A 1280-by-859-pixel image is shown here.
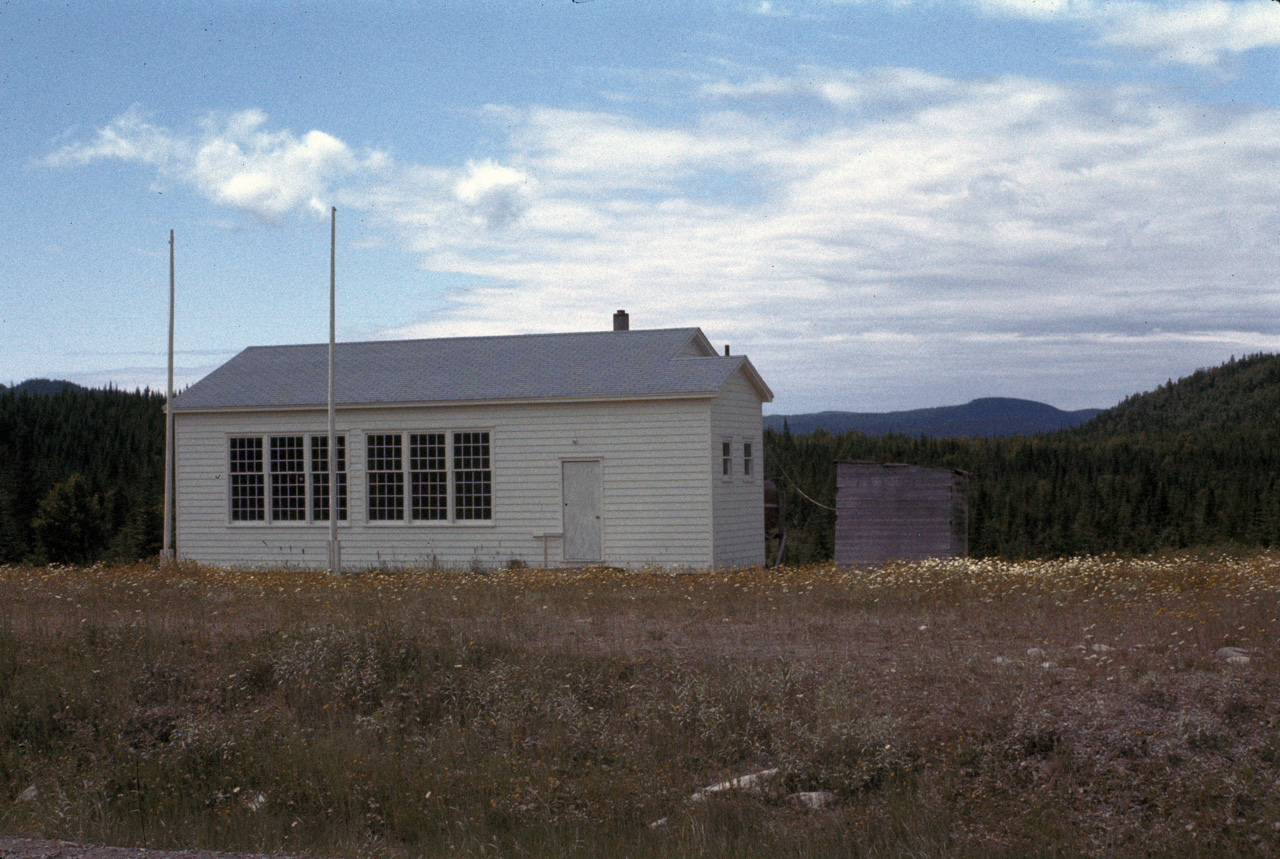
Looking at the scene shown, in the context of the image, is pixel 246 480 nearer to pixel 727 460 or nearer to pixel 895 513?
pixel 727 460

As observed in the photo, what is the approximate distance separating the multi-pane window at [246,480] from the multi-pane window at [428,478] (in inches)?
150

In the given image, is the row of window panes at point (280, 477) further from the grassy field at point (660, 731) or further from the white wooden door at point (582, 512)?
the grassy field at point (660, 731)

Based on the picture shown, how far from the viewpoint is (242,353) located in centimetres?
2977

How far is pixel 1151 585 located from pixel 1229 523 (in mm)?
39803

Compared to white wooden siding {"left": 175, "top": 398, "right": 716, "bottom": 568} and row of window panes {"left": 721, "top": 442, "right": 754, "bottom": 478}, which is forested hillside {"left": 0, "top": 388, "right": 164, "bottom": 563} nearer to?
white wooden siding {"left": 175, "top": 398, "right": 716, "bottom": 568}

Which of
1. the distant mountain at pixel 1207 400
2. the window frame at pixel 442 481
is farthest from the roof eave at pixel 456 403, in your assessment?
the distant mountain at pixel 1207 400

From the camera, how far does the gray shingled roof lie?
953 inches

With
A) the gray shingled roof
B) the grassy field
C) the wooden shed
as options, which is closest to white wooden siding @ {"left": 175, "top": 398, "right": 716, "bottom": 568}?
the gray shingled roof

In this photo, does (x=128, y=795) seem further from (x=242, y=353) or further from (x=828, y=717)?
(x=242, y=353)

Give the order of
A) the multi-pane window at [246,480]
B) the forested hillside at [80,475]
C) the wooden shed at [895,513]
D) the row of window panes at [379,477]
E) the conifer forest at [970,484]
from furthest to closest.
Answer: the conifer forest at [970,484] < the forested hillside at [80,475] < the multi-pane window at [246,480] < the row of window panes at [379,477] < the wooden shed at [895,513]

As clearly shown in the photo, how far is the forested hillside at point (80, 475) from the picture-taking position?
41750mm

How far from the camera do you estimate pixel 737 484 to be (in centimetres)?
2478

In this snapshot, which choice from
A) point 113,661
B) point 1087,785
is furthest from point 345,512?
point 1087,785

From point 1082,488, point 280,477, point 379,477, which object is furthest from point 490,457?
point 1082,488
